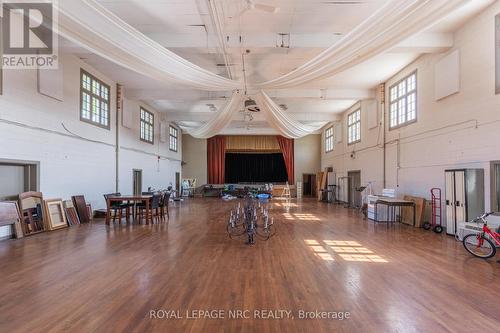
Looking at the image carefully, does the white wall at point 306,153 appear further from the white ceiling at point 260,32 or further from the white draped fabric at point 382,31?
the white draped fabric at point 382,31

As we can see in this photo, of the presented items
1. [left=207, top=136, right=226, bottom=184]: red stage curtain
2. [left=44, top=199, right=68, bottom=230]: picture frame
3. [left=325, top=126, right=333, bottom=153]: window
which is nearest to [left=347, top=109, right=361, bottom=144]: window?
[left=325, top=126, right=333, bottom=153]: window

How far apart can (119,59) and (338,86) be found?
719 centimetres

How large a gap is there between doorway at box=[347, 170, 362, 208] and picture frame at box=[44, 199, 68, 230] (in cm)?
1047

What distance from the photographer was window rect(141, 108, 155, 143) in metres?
11.9

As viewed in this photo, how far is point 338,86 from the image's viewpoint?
30.1ft

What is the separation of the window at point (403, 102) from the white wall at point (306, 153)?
10.5 m

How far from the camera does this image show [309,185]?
19.7 meters

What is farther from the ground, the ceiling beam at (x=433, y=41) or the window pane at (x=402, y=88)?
the ceiling beam at (x=433, y=41)

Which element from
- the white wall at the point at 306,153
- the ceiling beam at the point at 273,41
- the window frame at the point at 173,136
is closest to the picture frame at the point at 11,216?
the ceiling beam at the point at 273,41

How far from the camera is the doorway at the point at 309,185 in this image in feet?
64.0

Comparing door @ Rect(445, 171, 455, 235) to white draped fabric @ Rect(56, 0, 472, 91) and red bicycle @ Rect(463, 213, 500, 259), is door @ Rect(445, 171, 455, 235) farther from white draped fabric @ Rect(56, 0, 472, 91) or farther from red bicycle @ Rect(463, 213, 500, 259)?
white draped fabric @ Rect(56, 0, 472, 91)

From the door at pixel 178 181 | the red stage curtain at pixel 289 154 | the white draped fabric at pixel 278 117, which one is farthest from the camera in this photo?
the red stage curtain at pixel 289 154

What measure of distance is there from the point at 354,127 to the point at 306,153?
23.6ft

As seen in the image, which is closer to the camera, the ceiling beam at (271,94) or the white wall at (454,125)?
the white wall at (454,125)
